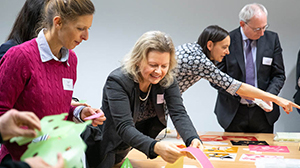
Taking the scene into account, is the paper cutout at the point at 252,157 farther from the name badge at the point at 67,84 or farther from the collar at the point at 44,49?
the collar at the point at 44,49

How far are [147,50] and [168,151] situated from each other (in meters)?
0.55

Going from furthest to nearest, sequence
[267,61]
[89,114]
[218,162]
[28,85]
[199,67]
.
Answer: [267,61] → [199,67] → [218,162] → [89,114] → [28,85]

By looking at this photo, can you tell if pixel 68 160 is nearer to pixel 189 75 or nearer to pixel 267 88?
pixel 189 75

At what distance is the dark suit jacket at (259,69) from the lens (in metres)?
2.75

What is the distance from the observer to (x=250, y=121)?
2766 mm

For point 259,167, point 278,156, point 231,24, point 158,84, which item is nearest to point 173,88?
point 158,84

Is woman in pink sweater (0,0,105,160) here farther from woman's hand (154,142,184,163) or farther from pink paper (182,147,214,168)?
pink paper (182,147,214,168)

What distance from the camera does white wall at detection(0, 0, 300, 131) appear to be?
3.89 metres

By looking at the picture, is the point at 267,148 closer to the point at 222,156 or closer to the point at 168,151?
the point at 222,156

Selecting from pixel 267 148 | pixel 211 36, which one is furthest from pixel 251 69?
pixel 267 148

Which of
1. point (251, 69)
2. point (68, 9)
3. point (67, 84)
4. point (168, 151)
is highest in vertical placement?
point (68, 9)

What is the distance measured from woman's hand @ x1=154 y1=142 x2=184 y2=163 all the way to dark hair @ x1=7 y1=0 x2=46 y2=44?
0.82m

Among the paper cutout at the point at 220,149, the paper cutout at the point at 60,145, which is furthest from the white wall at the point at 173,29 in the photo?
the paper cutout at the point at 60,145

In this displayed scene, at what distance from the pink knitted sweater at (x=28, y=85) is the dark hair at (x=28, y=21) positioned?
1.11 feet
